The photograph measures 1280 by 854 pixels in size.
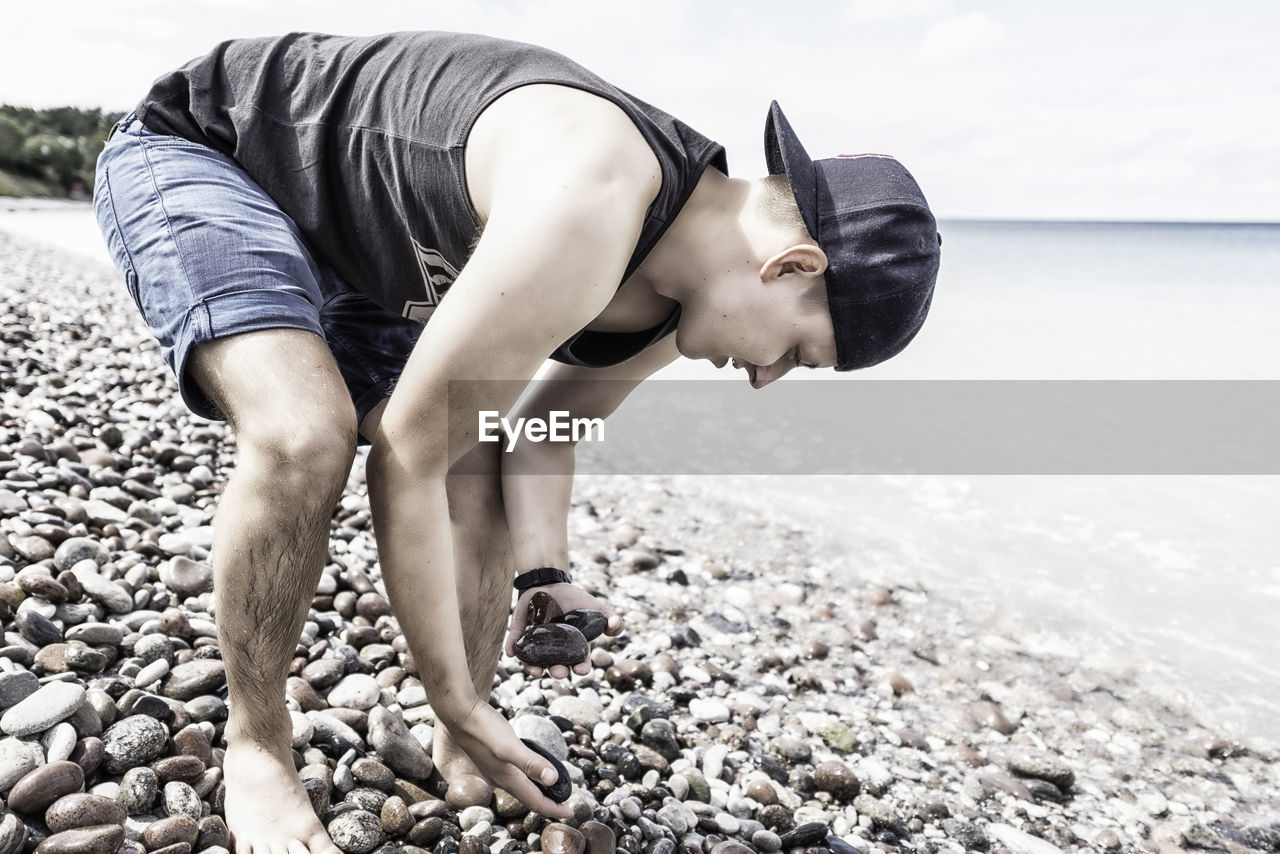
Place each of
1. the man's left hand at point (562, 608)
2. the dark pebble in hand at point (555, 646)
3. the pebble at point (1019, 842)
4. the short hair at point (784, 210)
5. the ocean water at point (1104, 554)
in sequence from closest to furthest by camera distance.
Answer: the short hair at point (784, 210) → the dark pebble in hand at point (555, 646) → the man's left hand at point (562, 608) → the pebble at point (1019, 842) → the ocean water at point (1104, 554)

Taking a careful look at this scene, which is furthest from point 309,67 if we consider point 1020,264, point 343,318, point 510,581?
point 1020,264

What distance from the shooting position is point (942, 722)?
3.03 m

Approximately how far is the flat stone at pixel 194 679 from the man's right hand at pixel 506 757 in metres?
0.61

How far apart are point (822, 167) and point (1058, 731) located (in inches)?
87.3

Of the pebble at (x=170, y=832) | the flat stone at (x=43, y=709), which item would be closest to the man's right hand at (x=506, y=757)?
the pebble at (x=170, y=832)

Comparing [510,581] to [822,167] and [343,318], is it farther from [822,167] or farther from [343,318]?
[822,167]

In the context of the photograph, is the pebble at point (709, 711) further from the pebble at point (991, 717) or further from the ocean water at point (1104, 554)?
the ocean water at point (1104, 554)

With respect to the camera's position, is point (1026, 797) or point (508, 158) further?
point (1026, 797)

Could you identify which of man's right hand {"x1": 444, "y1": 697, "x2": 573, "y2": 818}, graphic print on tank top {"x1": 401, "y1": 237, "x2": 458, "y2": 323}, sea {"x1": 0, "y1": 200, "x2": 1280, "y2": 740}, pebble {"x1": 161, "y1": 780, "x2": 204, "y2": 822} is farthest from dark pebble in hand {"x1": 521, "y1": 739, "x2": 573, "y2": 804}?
sea {"x1": 0, "y1": 200, "x2": 1280, "y2": 740}

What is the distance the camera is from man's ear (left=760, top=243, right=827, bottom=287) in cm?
184

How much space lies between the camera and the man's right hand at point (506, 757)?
6.40ft

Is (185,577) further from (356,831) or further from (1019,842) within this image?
(1019,842)

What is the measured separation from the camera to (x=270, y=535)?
5.43 ft

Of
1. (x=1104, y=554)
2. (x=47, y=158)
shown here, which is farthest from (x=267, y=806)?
(x=47, y=158)
